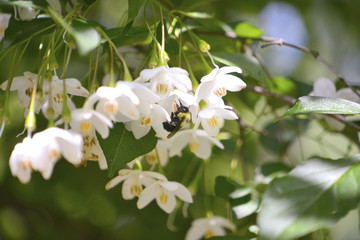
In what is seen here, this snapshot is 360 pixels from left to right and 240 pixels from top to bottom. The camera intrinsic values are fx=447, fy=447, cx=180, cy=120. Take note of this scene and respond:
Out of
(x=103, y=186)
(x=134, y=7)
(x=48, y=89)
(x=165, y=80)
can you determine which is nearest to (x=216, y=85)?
(x=165, y=80)

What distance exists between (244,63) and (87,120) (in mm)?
389

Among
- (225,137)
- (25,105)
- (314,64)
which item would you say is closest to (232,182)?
(225,137)

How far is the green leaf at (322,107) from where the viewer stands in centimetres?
79

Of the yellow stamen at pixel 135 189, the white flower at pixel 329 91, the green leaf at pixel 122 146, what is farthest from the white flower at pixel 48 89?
the white flower at pixel 329 91

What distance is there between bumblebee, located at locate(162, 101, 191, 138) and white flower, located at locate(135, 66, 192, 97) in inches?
3.4

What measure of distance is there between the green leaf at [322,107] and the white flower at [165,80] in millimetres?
190

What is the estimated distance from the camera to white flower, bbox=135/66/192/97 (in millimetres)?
781

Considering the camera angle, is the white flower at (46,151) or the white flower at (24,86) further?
the white flower at (24,86)

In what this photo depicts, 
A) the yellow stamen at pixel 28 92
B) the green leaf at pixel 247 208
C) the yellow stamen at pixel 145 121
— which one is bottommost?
the green leaf at pixel 247 208

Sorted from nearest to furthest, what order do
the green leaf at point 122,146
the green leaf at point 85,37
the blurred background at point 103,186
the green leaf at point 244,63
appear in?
1. the green leaf at point 85,37
2. the green leaf at point 122,146
3. the green leaf at point 244,63
4. the blurred background at point 103,186

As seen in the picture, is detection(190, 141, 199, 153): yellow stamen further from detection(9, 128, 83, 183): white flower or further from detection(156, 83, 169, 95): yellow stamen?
detection(9, 128, 83, 183): white flower

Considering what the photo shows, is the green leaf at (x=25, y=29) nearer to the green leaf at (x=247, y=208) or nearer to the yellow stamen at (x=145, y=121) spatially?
the yellow stamen at (x=145, y=121)

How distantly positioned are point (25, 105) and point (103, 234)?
102 centimetres

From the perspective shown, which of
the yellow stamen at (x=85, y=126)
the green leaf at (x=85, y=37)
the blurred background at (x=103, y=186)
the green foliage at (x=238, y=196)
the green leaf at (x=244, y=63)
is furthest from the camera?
the blurred background at (x=103, y=186)
